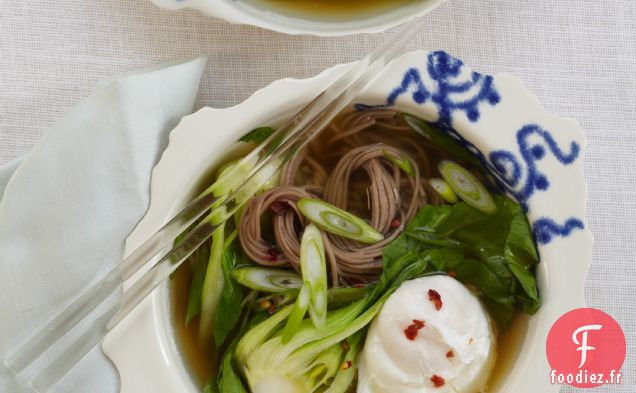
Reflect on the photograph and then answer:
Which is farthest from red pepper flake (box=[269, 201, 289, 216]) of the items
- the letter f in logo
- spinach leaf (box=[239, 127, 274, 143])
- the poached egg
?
the letter f in logo

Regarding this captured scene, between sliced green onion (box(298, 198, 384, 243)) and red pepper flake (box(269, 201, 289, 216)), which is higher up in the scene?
red pepper flake (box(269, 201, 289, 216))

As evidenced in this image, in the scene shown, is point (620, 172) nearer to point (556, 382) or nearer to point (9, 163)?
point (556, 382)

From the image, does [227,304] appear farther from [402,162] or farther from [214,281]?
[402,162]

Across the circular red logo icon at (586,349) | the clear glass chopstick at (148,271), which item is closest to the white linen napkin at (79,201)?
the clear glass chopstick at (148,271)

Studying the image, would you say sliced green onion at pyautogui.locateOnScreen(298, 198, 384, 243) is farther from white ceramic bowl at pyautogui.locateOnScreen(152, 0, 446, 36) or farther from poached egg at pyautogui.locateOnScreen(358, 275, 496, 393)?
white ceramic bowl at pyautogui.locateOnScreen(152, 0, 446, 36)

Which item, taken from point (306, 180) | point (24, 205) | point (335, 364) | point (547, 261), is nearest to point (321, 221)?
point (306, 180)

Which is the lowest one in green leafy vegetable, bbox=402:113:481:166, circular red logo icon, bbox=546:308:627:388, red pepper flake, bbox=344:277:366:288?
circular red logo icon, bbox=546:308:627:388
